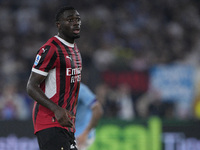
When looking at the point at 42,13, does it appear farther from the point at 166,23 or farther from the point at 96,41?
the point at 166,23

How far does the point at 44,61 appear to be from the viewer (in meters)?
4.45

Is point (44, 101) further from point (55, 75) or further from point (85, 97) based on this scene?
point (85, 97)

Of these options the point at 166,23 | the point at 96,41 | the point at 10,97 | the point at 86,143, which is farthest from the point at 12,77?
the point at 166,23

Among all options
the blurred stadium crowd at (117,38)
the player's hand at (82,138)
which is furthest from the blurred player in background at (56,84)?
the blurred stadium crowd at (117,38)

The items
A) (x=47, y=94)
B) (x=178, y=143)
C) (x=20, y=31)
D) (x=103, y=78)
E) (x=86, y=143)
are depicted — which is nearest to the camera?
(x=47, y=94)

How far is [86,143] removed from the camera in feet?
22.2

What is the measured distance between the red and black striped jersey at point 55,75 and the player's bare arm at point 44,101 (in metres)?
0.07

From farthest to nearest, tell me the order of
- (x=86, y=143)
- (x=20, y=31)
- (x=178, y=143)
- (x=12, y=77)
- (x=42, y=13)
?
(x=42, y=13) → (x=20, y=31) → (x=12, y=77) → (x=178, y=143) → (x=86, y=143)

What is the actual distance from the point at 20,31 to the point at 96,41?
256 centimetres

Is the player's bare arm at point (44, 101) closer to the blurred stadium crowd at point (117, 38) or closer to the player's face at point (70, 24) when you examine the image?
the player's face at point (70, 24)

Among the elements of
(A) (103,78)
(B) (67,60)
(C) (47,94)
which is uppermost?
(B) (67,60)

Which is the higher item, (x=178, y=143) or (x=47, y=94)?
(x=47, y=94)

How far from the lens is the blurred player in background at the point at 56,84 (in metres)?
4.44

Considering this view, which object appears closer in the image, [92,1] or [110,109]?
[110,109]
